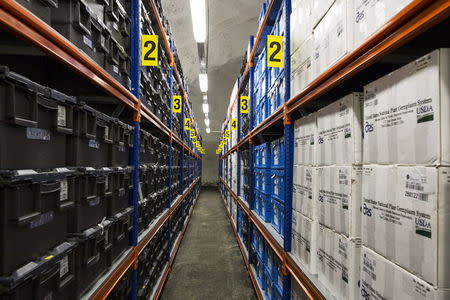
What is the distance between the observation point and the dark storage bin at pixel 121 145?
168 centimetres

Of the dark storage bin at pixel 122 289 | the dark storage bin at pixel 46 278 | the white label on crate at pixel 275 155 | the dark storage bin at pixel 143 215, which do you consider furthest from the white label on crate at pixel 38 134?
the white label on crate at pixel 275 155

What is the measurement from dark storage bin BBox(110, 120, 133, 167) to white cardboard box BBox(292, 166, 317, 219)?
1206 millimetres

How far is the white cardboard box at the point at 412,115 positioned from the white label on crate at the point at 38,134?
1.23 metres

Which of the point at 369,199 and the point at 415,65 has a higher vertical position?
the point at 415,65

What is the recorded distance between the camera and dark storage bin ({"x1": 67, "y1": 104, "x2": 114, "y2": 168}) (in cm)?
120

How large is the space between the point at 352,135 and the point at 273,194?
1769 millimetres

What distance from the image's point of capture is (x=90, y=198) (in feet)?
4.41

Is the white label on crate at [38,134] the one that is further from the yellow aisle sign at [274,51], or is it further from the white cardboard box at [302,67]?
the yellow aisle sign at [274,51]

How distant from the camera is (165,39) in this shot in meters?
3.36

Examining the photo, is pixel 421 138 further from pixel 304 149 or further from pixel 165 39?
pixel 165 39

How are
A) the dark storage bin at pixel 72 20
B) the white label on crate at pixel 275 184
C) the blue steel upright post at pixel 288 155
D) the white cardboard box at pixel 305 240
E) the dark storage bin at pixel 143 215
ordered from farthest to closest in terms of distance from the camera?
the white label on crate at pixel 275 184
the dark storage bin at pixel 143 215
the blue steel upright post at pixel 288 155
the white cardboard box at pixel 305 240
the dark storage bin at pixel 72 20

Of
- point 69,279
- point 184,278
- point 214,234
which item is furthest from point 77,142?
point 214,234

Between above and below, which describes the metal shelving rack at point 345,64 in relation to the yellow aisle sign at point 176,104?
below

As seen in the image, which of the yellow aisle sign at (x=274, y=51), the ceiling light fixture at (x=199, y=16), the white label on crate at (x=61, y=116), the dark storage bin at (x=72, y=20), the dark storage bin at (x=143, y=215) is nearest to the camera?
the white label on crate at (x=61, y=116)
